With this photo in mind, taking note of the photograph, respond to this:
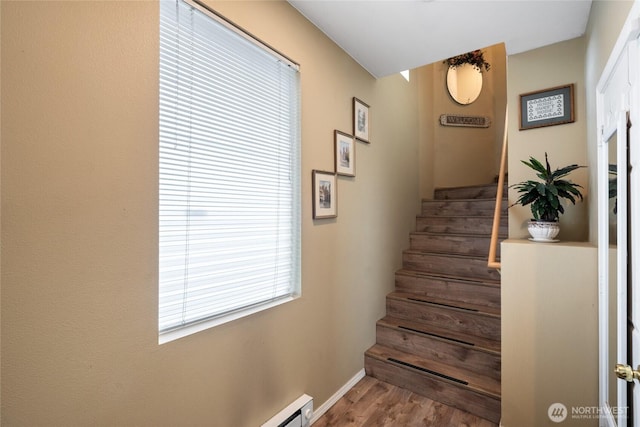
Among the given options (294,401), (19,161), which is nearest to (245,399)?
(294,401)

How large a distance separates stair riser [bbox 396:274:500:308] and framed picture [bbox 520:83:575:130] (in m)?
1.31

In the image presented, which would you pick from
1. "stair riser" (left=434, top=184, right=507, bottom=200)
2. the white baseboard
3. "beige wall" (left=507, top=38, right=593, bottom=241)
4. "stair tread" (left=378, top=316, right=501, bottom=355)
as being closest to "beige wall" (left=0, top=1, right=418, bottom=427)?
the white baseboard

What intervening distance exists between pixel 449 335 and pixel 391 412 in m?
0.74

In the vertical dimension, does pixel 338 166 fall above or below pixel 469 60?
below

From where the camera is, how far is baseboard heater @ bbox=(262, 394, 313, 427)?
1.64 meters

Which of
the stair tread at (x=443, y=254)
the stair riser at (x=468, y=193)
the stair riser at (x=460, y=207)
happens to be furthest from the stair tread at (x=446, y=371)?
the stair riser at (x=468, y=193)

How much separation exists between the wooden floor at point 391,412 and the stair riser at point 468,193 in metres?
2.46

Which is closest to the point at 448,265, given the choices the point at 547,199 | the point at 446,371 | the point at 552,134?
the point at 446,371

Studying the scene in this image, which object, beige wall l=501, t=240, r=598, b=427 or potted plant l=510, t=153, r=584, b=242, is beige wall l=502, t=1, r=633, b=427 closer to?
beige wall l=501, t=240, r=598, b=427

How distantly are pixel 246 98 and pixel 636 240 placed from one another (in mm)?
1663

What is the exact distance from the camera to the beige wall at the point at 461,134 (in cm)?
397

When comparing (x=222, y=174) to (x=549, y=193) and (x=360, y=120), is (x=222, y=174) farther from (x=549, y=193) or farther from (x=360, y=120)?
(x=549, y=193)

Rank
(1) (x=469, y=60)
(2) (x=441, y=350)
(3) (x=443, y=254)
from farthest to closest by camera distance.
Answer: (1) (x=469, y=60)
(3) (x=443, y=254)
(2) (x=441, y=350)

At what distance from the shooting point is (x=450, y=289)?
8.85ft
